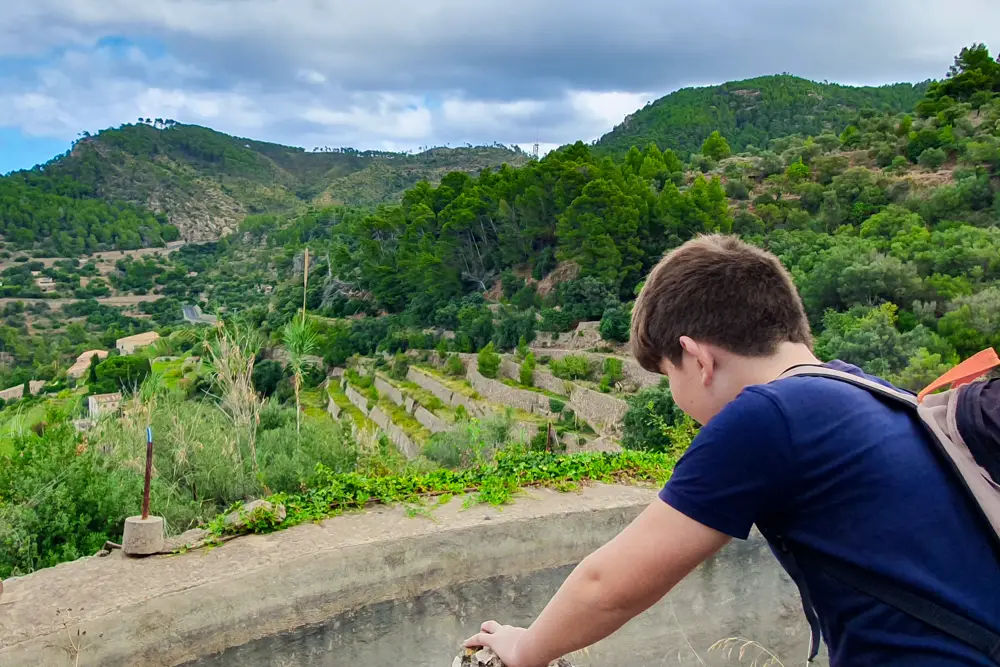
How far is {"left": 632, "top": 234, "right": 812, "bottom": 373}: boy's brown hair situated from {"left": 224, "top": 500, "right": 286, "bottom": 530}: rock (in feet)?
8.39

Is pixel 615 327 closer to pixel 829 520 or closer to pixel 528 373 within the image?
pixel 528 373

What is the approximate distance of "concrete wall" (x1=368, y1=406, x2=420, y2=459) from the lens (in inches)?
728

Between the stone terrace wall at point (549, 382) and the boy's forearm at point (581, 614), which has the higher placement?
the boy's forearm at point (581, 614)

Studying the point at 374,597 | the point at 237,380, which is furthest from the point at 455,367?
the point at 374,597

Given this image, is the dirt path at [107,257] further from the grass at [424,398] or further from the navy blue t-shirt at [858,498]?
the navy blue t-shirt at [858,498]

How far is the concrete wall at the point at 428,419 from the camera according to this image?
19.5 meters

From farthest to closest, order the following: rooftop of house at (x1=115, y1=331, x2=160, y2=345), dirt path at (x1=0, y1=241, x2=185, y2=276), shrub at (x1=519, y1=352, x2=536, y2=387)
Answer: dirt path at (x1=0, y1=241, x2=185, y2=276) < rooftop of house at (x1=115, y1=331, x2=160, y2=345) < shrub at (x1=519, y1=352, x2=536, y2=387)

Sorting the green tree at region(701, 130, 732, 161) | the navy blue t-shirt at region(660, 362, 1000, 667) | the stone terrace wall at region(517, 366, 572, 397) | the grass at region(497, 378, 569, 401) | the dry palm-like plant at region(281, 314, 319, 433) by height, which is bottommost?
the grass at region(497, 378, 569, 401)

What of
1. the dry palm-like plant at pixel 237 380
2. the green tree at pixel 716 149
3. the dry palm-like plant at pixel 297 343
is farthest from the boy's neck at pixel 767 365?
the green tree at pixel 716 149

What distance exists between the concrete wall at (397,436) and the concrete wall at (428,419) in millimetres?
770

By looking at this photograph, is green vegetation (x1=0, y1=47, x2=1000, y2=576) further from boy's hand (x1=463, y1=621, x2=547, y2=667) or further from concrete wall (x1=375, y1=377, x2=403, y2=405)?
boy's hand (x1=463, y1=621, x2=547, y2=667)

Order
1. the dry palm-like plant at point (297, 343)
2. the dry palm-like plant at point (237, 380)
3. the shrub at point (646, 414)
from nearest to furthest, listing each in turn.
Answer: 1. the dry palm-like plant at point (237, 380)
2. the dry palm-like plant at point (297, 343)
3. the shrub at point (646, 414)

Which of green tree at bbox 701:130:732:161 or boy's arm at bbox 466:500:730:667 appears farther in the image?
green tree at bbox 701:130:732:161

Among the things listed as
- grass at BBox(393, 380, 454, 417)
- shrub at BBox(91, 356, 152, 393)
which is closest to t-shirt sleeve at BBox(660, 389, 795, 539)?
grass at BBox(393, 380, 454, 417)
